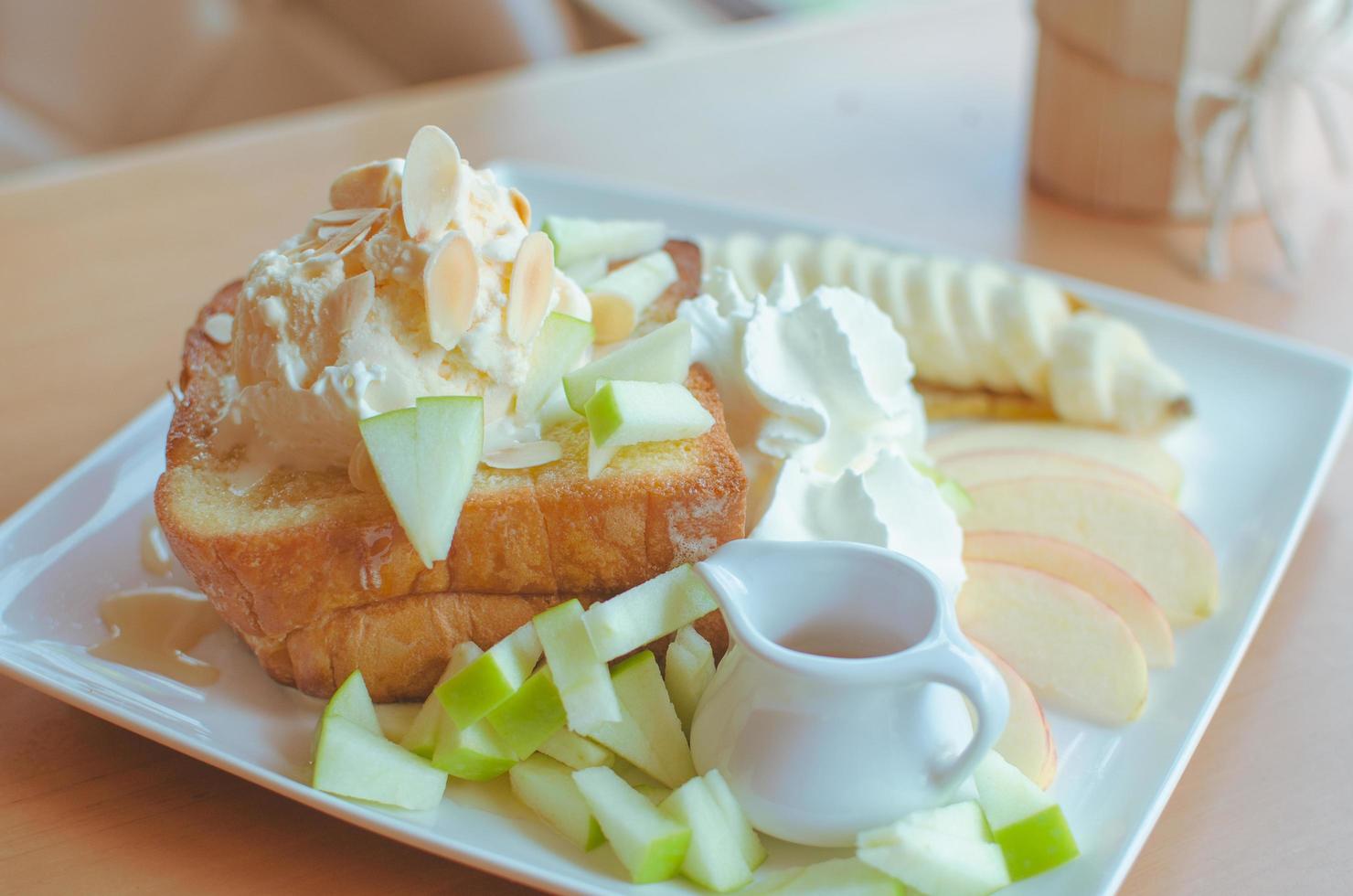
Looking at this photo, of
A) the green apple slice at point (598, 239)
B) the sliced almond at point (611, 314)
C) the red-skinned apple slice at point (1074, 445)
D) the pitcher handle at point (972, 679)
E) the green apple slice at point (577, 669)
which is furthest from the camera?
the red-skinned apple slice at point (1074, 445)

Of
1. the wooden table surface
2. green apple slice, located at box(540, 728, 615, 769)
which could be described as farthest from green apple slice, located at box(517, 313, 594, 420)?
the wooden table surface

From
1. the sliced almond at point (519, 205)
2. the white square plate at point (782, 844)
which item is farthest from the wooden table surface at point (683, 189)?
the sliced almond at point (519, 205)

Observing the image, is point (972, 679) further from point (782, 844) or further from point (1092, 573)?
point (1092, 573)

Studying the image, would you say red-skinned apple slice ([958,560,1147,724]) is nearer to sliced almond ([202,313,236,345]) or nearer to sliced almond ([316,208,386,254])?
sliced almond ([316,208,386,254])

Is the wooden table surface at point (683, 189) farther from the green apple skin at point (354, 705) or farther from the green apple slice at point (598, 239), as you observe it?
the green apple slice at point (598, 239)

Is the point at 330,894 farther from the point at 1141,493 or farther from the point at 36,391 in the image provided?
the point at 36,391
